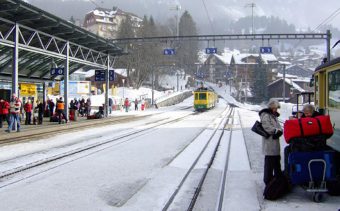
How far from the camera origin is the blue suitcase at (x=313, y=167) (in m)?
6.88

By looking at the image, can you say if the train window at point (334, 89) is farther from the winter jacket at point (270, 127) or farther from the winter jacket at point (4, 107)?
the winter jacket at point (4, 107)

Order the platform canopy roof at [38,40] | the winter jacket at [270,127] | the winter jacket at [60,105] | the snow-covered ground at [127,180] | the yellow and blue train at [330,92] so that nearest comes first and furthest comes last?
1. the snow-covered ground at [127,180]
2. the winter jacket at [270,127]
3. the yellow and blue train at [330,92]
4. the platform canopy roof at [38,40]
5. the winter jacket at [60,105]

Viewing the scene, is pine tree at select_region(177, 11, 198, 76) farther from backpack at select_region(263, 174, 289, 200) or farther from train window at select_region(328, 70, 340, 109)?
backpack at select_region(263, 174, 289, 200)

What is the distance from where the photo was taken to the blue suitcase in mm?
6883

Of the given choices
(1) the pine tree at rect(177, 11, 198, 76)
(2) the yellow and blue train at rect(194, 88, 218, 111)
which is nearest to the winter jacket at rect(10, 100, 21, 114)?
(2) the yellow and blue train at rect(194, 88, 218, 111)

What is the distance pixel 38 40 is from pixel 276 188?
1990 centimetres

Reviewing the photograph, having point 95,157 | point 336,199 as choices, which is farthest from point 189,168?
point 336,199

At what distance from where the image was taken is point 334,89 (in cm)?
855

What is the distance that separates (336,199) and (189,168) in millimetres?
3785

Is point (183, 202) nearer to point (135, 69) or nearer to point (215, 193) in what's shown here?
point (215, 193)

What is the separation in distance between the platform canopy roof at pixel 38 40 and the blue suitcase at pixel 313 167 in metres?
14.2

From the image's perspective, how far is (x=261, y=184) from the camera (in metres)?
8.20

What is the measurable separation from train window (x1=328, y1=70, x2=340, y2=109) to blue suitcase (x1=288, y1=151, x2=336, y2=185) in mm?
1717

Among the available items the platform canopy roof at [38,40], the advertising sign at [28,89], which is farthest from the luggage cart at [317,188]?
the advertising sign at [28,89]
